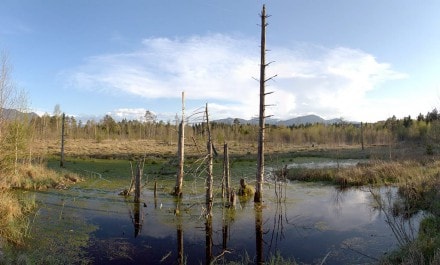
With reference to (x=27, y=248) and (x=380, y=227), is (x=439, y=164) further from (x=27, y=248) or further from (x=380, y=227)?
(x=27, y=248)

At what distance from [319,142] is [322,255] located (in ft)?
257

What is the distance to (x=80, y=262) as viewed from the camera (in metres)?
9.10

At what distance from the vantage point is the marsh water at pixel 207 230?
9.95 metres

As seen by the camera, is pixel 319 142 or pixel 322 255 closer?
pixel 322 255

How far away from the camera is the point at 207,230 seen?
12.3 m

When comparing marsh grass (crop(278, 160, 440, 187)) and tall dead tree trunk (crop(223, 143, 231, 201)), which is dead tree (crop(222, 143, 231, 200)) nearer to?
tall dead tree trunk (crop(223, 143, 231, 201))

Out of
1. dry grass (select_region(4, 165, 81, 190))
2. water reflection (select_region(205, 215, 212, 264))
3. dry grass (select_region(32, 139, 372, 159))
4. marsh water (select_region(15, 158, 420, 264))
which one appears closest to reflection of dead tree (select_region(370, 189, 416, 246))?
marsh water (select_region(15, 158, 420, 264))

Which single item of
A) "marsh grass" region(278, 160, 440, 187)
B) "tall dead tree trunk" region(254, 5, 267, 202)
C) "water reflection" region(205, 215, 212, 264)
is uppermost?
"tall dead tree trunk" region(254, 5, 267, 202)

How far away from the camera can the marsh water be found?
9.95 m

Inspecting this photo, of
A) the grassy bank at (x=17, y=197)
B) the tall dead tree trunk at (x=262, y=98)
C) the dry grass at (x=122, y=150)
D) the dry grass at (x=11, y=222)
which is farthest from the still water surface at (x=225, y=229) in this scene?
the dry grass at (x=122, y=150)

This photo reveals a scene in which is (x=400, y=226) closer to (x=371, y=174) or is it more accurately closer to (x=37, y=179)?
(x=371, y=174)

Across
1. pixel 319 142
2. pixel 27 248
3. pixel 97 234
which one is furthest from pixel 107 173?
pixel 319 142

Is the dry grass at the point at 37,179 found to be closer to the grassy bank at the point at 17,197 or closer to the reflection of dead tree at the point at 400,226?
the grassy bank at the point at 17,197

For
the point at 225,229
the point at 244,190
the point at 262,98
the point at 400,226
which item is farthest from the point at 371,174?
the point at 225,229
